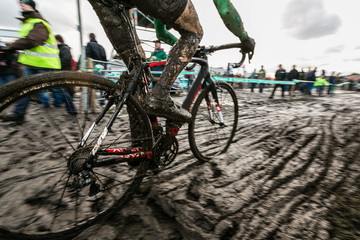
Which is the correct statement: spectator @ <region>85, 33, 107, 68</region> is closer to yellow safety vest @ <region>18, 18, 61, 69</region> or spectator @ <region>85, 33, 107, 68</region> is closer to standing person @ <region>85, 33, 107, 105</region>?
standing person @ <region>85, 33, 107, 105</region>

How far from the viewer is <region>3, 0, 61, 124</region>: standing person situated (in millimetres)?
2943

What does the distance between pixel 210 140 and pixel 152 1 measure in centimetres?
232

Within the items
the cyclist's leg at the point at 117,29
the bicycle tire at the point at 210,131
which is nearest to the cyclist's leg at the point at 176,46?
the cyclist's leg at the point at 117,29

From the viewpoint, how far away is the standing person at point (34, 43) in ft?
9.66

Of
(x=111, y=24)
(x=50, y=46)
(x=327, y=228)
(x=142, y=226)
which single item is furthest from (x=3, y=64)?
(x=327, y=228)

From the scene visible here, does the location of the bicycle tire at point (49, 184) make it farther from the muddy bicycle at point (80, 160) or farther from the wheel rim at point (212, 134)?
the wheel rim at point (212, 134)

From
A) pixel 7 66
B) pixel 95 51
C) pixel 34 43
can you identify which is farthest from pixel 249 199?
pixel 95 51

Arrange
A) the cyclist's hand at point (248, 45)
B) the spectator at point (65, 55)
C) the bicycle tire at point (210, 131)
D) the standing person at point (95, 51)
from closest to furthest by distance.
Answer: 1. the cyclist's hand at point (248, 45)
2. the bicycle tire at point (210, 131)
3. the spectator at point (65, 55)
4. the standing person at point (95, 51)

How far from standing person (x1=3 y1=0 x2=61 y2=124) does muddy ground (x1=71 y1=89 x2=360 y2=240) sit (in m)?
3.17

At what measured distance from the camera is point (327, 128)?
3809 millimetres

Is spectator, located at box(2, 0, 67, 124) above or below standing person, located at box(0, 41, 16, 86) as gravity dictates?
above

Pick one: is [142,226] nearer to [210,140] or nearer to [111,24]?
[111,24]

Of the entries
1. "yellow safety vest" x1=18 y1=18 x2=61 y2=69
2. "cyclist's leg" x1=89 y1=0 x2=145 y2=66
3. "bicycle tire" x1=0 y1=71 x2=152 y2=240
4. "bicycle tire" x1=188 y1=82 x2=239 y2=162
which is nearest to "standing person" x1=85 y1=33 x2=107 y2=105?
"yellow safety vest" x1=18 y1=18 x2=61 y2=69

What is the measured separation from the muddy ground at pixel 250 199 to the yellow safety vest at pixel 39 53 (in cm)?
315
